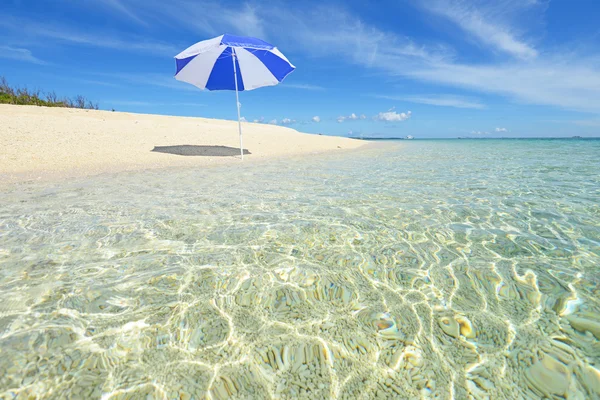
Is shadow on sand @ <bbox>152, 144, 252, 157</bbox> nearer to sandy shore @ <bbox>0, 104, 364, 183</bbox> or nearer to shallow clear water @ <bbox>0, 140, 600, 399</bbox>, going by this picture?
sandy shore @ <bbox>0, 104, 364, 183</bbox>

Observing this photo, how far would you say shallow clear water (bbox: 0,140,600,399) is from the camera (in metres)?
1.74

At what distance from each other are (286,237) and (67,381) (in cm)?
253

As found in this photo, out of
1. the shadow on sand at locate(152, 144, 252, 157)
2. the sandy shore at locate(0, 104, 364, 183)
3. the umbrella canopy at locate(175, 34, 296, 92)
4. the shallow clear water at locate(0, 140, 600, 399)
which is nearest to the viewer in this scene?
the shallow clear water at locate(0, 140, 600, 399)

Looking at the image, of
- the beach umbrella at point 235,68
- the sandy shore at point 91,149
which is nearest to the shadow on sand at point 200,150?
the sandy shore at point 91,149

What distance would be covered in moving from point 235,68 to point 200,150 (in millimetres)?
5149

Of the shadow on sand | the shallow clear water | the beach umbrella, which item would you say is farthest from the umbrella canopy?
the shallow clear water

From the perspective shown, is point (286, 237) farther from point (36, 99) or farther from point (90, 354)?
point (36, 99)

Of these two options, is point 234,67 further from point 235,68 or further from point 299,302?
point 299,302

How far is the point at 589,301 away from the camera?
2.43 m

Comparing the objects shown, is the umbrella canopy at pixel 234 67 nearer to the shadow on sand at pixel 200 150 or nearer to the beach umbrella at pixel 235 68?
the beach umbrella at pixel 235 68

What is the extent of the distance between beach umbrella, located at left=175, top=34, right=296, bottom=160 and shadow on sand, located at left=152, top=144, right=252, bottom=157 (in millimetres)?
3093

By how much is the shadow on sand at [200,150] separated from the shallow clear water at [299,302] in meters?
8.48

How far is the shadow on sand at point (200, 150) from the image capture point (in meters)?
13.0

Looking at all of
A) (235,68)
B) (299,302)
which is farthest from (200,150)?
(299,302)
